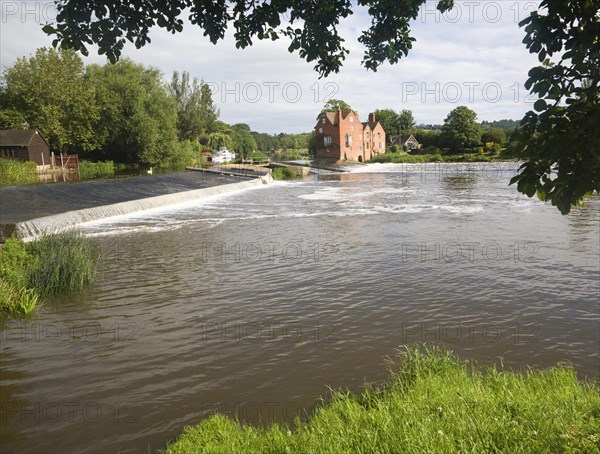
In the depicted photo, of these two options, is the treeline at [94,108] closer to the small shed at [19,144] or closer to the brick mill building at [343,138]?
the small shed at [19,144]

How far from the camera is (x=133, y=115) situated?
5566 cm

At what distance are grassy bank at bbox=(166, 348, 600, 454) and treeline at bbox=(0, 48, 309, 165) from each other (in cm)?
5530

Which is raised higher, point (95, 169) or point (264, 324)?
point (95, 169)

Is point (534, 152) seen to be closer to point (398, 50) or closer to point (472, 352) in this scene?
point (398, 50)

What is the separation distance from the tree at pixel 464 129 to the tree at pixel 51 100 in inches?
2798

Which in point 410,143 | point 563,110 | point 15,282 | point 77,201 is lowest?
point 15,282

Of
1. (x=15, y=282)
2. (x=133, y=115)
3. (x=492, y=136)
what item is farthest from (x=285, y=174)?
(x=492, y=136)

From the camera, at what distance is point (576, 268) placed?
11.8m

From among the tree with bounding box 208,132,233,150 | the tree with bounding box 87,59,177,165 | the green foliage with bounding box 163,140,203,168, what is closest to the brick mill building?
the green foliage with bounding box 163,140,203,168

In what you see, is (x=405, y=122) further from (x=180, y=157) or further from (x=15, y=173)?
(x=15, y=173)

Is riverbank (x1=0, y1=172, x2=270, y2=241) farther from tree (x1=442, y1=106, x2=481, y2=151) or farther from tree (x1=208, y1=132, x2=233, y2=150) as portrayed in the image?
tree (x1=208, y1=132, x2=233, y2=150)

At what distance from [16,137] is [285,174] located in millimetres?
31490

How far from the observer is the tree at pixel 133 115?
180 ft

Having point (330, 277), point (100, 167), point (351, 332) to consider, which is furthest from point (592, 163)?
point (100, 167)
